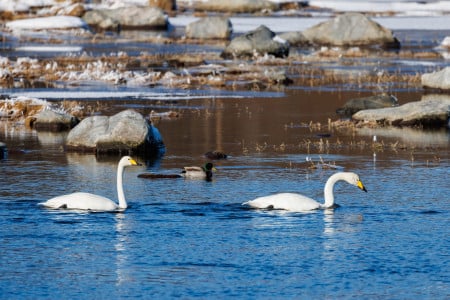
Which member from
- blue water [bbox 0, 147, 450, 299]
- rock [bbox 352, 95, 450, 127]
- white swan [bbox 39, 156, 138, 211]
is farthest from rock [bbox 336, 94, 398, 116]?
white swan [bbox 39, 156, 138, 211]

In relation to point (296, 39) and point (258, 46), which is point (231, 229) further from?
point (296, 39)

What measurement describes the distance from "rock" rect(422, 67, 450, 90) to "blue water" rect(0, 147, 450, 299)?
17.4m

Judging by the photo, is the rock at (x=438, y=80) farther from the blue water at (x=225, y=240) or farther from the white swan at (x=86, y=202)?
the white swan at (x=86, y=202)

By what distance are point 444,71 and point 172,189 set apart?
21648 millimetres

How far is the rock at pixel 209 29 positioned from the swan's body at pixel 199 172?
45.4 meters

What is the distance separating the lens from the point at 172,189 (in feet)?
64.5

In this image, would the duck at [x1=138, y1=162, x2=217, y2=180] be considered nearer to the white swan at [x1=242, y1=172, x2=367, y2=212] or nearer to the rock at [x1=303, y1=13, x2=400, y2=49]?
the white swan at [x1=242, y1=172, x2=367, y2=212]

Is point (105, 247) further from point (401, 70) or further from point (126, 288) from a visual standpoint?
point (401, 70)

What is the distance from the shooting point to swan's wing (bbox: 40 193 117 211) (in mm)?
17312

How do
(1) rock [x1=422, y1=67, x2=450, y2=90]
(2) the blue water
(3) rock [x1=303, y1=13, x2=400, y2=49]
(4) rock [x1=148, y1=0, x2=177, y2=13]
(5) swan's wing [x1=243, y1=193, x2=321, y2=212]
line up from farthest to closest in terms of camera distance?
(4) rock [x1=148, y1=0, x2=177, y2=13] → (3) rock [x1=303, y1=13, x2=400, y2=49] → (1) rock [x1=422, y1=67, x2=450, y2=90] → (5) swan's wing [x1=243, y1=193, x2=321, y2=212] → (2) the blue water

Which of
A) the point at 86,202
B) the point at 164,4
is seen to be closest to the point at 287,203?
the point at 86,202

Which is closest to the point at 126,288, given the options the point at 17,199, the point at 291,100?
the point at 17,199

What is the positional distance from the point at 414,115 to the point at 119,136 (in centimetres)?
921

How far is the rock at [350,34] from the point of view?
6247cm
